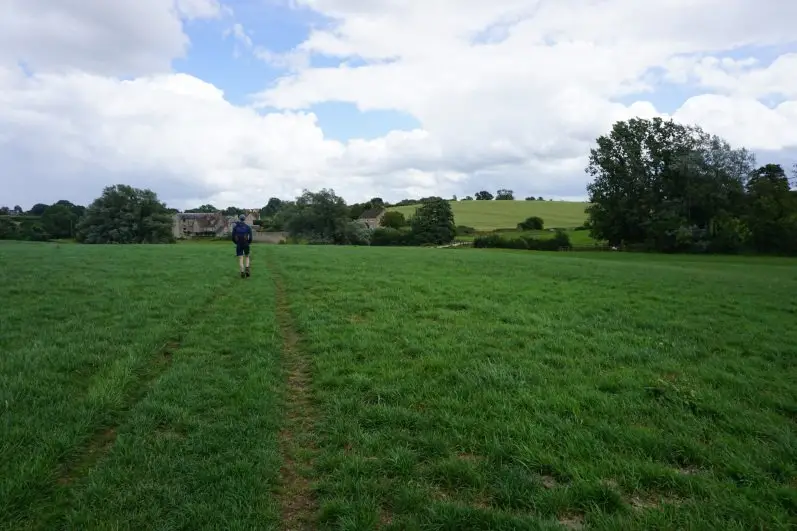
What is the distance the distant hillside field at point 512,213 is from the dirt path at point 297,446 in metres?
98.5

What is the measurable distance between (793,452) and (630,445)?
5.27 feet

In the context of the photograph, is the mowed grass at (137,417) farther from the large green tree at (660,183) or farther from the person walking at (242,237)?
the large green tree at (660,183)

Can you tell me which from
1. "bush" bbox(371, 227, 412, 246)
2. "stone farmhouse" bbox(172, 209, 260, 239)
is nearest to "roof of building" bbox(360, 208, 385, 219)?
"stone farmhouse" bbox(172, 209, 260, 239)

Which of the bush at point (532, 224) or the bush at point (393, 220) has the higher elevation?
the bush at point (393, 220)

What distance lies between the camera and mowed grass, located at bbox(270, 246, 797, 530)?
4.03 m

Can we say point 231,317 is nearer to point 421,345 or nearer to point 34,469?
point 421,345

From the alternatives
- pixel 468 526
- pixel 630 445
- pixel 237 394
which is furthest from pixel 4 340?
pixel 630 445

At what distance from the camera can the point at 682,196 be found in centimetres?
6309

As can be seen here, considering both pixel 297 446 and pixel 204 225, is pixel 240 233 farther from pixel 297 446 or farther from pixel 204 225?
pixel 204 225

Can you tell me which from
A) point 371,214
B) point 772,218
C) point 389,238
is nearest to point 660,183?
point 772,218

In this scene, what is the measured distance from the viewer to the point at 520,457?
15.6 feet

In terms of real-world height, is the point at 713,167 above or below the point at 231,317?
above

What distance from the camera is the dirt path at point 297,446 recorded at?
409cm

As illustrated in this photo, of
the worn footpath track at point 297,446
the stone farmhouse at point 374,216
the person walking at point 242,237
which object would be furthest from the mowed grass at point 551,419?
the stone farmhouse at point 374,216
